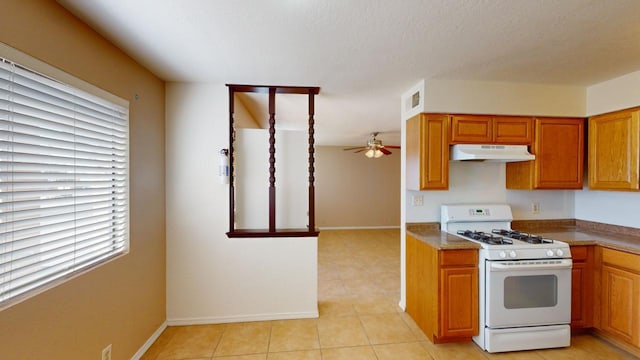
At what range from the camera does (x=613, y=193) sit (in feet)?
8.95

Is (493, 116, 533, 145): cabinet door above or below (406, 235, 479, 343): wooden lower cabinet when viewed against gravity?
above

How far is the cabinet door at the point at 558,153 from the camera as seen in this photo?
2.67 m

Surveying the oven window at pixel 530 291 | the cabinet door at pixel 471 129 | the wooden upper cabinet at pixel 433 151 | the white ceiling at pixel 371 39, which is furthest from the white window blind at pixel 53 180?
the oven window at pixel 530 291

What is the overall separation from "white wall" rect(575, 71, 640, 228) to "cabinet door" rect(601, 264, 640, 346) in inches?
28.3

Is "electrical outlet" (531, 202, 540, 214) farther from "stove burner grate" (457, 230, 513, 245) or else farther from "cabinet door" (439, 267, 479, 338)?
"cabinet door" (439, 267, 479, 338)

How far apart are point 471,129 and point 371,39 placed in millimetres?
1461

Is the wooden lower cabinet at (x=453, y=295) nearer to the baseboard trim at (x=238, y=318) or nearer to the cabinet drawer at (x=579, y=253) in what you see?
the cabinet drawer at (x=579, y=253)

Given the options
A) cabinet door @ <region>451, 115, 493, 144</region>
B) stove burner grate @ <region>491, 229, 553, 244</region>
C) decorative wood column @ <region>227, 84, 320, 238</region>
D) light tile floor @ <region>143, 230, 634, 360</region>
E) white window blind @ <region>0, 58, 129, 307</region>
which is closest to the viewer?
white window blind @ <region>0, 58, 129, 307</region>

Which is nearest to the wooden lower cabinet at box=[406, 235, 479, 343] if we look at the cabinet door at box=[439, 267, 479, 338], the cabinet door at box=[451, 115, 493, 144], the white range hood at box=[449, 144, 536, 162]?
the cabinet door at box=[439, 267, 479, 338]

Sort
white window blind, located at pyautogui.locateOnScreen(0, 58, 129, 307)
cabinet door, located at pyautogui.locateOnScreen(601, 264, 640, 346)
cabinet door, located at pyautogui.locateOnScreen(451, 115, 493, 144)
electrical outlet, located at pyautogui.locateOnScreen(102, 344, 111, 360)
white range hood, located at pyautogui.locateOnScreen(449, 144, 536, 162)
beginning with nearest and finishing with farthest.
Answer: white window blind, located at pyautogui.locateOnScreen(0, 58, 129, 307) < electrical outlet, located at pyautogui.locateOnScreen(102, 344, 111, 360) < cabinet door, located at pyautogui.locateOnScreen(601, 264, 640, 346) < white range hood, located at pyautogui.locateOnScreen(449, 144, 536, 162) < cabinet door, located at pyautogui.locateOnScreen(451, 115, 493, 144)

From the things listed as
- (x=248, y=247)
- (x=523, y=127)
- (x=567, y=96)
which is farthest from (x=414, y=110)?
(x=248, y=247)

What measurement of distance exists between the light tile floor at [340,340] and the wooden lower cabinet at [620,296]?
0.65 ft

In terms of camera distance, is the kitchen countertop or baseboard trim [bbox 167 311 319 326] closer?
the kitchen countertop

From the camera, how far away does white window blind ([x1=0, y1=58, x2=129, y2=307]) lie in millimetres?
1201
